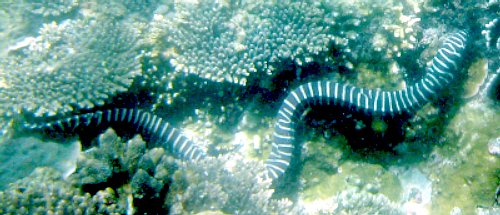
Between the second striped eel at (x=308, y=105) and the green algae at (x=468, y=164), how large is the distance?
0.72m

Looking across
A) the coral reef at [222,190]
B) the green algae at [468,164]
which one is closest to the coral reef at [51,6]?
the coral reef at [222,190]

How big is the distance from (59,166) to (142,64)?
2.33m

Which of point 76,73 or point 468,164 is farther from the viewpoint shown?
point 76,73

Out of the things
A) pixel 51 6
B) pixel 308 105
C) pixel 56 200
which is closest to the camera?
pixel 56 200

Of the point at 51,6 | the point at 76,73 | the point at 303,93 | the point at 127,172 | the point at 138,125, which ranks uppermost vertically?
the point at 51,6

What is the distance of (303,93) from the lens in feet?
18.9

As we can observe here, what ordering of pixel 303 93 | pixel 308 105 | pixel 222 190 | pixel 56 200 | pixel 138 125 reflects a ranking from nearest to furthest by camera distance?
1. pixel 56 200
2. pixel 222 190
3. pixel 303 93
4. pixel 308 105
5. pixel 138 125

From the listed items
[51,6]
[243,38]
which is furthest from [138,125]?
[51,6]

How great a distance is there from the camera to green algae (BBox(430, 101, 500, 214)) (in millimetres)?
5020

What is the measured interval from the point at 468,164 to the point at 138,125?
594 centimetres

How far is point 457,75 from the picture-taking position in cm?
573

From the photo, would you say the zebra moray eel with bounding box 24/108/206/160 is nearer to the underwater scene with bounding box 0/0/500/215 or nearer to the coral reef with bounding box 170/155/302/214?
the underwater scene with bounding box 0/0/500/215

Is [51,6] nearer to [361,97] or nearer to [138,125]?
[138,125]

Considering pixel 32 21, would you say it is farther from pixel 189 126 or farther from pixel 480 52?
pixel 480 52
